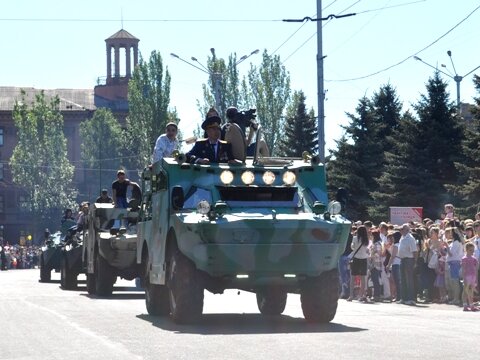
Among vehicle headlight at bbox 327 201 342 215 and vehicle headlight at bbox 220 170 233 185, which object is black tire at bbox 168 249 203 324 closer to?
vehicle headlight at bbox 220 170 233 185

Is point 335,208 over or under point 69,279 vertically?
over

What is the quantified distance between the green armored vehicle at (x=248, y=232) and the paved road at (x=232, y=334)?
0.55m

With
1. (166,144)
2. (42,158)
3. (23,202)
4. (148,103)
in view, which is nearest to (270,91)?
(148,103)

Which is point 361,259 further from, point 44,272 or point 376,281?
point 44,272

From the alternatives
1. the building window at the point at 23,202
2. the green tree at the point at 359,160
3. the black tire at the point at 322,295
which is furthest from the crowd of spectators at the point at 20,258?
the black tire at the point at 322,295

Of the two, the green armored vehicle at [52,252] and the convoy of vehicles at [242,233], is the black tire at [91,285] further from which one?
the convoy of vehicles at [242,233]

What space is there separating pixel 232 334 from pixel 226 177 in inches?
117

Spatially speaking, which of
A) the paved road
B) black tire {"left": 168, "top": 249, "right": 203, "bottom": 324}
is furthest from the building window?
black tire {"left": 168, "top": 249, "right": 203, "bottom": 324}

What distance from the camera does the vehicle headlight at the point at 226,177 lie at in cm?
1927

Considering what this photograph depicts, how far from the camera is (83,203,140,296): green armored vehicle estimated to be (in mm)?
27781

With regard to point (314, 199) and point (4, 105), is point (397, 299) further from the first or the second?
point (4, 105)

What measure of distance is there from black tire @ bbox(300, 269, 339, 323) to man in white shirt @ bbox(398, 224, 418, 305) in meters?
9.40

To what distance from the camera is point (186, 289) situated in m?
18.5

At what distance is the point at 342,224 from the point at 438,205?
112 feet
